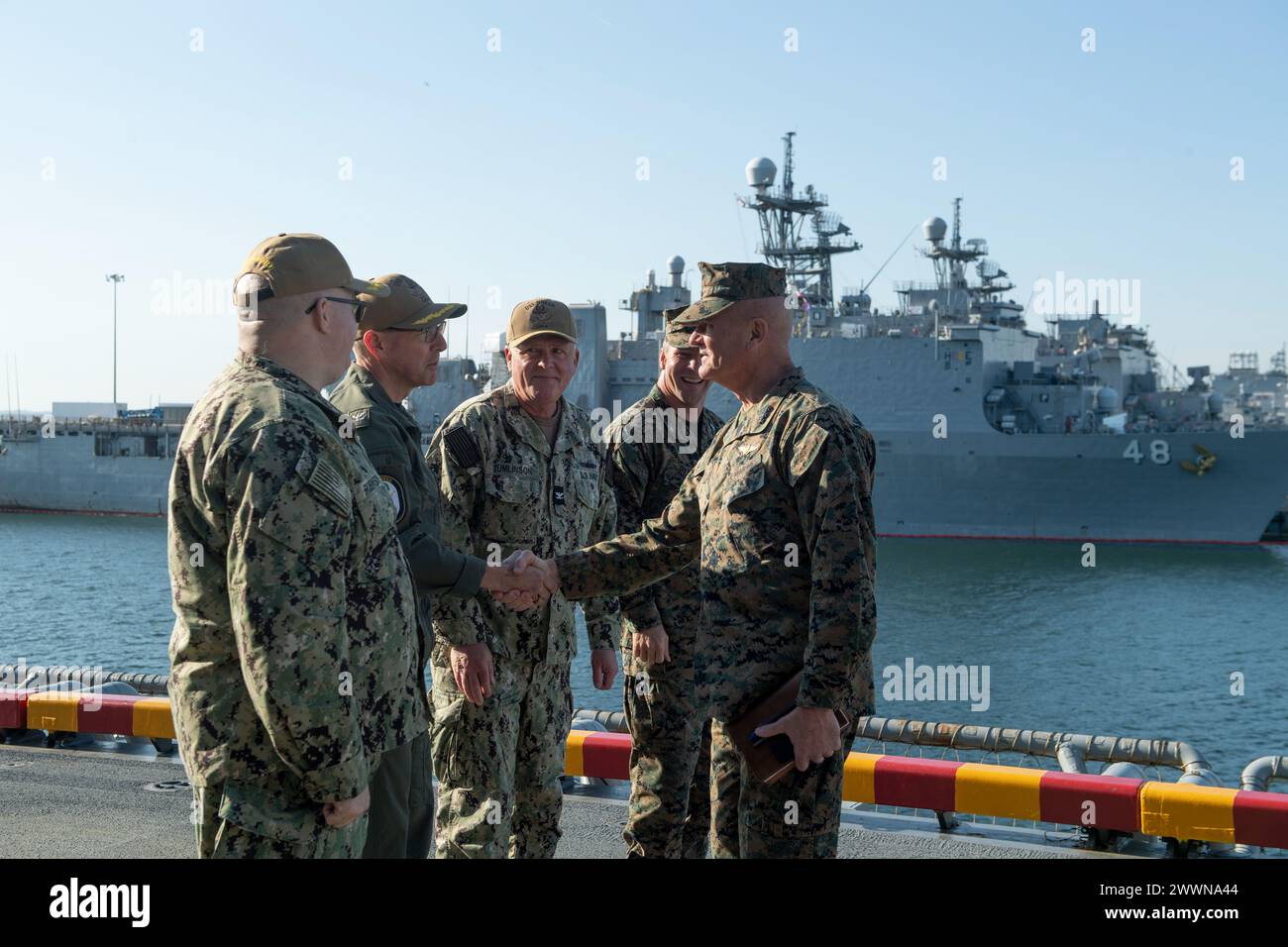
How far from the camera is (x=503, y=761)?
321 centimetres

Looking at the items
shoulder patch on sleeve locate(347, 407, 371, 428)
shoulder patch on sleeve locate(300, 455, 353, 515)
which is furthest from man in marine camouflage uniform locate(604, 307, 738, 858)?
shoulder patch on sleeve locate(300, 455, 353, 515)

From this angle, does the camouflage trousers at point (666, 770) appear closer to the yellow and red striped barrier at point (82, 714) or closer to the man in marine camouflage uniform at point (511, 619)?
the man in marine camouflage uniform at point (511, 619)

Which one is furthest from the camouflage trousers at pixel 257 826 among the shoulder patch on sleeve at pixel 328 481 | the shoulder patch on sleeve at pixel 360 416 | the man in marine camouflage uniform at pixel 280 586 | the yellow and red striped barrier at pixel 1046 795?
the yellow and red striped barrier at pixel 1046 795

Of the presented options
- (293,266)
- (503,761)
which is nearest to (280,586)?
(293,266)

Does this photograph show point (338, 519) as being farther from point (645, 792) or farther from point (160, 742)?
point (160, 742)

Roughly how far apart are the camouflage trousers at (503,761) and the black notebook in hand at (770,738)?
851 millimetres

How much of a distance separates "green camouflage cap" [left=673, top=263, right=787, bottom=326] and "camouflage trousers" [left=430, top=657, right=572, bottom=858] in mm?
1193

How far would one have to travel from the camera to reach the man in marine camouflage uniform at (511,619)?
10.5ft

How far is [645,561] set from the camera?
3.12 m

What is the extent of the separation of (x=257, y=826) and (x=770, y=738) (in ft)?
3.68

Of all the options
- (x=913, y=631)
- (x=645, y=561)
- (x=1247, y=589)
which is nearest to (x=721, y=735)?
(x=645, y=561)

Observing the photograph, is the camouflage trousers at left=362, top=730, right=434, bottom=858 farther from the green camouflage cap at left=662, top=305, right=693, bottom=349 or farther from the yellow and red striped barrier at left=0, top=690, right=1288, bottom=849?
the yellow and red striped barrier at left=0, top=690, right=1288, bottom=849

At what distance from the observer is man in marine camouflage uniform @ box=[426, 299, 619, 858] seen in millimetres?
3186

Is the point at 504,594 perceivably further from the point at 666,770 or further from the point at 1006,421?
the point at 1006,421
